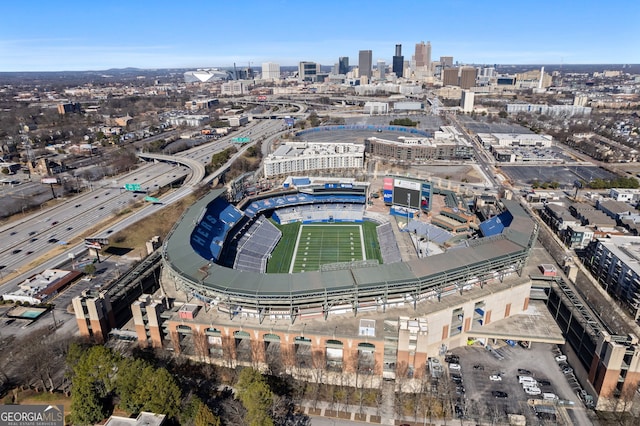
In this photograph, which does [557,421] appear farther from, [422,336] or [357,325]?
[357,325]

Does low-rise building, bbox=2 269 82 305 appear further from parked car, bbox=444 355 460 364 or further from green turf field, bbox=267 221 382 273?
parked car, bbox=444 355 460 364

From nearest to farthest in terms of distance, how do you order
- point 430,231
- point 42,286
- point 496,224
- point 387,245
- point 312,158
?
point 42,286, point 496,224, point 387,245, point 430,231, point 312,158

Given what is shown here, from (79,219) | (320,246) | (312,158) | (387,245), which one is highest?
(312,158)

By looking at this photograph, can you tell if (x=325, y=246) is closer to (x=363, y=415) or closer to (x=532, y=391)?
(x=363, y=415)

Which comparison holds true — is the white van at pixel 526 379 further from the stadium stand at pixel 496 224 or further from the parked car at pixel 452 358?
the stadium stand at pixel 496 224

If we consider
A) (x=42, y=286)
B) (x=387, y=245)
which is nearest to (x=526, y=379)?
(x=387, y=245)

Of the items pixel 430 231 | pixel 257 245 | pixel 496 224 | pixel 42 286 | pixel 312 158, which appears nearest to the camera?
pixel 42 286
